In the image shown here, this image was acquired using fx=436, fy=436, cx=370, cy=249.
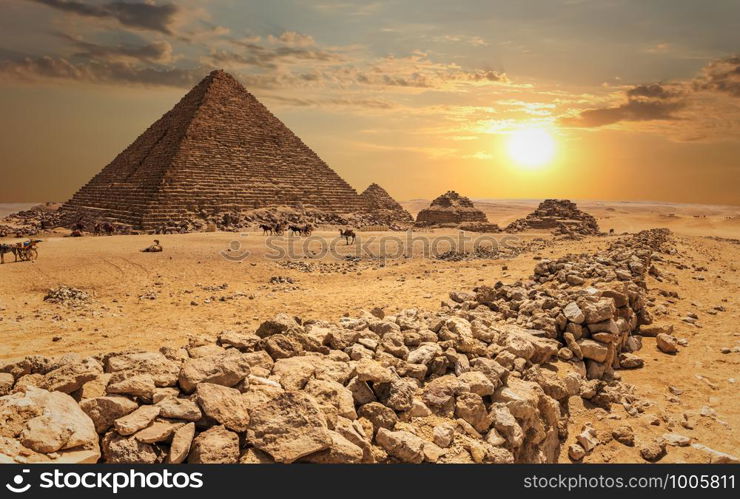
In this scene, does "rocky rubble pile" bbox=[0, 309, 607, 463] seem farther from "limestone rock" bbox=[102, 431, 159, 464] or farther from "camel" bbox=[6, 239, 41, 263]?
"camel" bbox=[6, 239, 41, 263]

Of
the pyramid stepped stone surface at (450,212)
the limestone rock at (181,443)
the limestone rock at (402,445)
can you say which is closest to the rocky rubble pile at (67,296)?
the limestone rock at (181,443)

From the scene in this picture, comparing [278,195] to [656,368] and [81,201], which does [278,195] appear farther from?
[656,368]

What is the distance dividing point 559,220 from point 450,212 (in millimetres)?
12938

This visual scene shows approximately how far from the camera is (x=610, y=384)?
5727mm

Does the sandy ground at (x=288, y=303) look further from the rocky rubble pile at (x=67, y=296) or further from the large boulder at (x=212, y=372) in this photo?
the large boulder at (x=212, y=372)

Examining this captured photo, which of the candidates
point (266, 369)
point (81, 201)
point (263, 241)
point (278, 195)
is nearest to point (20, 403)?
point (266, 369)

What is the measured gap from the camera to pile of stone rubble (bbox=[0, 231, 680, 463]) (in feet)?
9.28

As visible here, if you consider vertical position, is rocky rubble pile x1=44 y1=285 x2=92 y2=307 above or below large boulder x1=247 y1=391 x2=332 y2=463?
below

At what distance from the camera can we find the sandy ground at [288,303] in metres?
5.33

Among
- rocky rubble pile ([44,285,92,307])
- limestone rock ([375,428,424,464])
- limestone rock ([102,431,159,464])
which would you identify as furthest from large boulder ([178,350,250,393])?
rocky rubble pile ([44,285,92,307])

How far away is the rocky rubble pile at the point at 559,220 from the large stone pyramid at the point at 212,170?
18.8 m

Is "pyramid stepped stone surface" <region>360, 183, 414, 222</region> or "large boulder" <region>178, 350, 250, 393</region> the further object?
"pyramid stepped stone surface" <region>360, 183, 414, 222</region>

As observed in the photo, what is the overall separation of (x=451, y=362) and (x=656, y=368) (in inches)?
152

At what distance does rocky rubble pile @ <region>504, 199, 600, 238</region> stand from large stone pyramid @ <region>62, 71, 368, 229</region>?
61.8 feet
